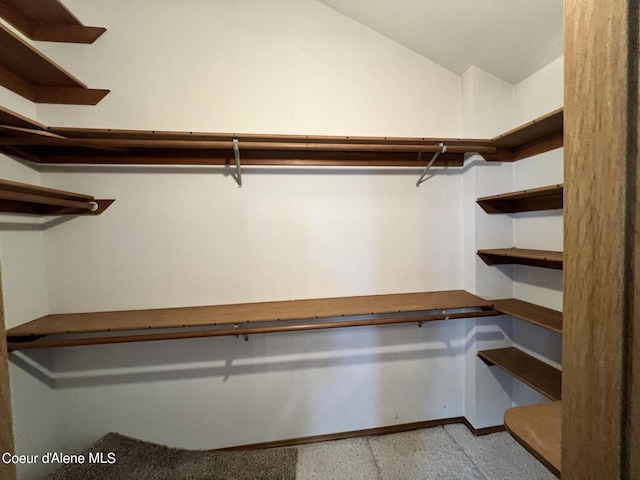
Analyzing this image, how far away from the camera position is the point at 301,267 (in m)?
1.44

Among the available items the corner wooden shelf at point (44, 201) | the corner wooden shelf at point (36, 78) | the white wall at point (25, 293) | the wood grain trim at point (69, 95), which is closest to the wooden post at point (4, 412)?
the corner wooden shelf at point (44, 201)

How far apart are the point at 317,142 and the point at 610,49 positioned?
1026 millimetres

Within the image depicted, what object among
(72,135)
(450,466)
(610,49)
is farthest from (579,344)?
(72,135)

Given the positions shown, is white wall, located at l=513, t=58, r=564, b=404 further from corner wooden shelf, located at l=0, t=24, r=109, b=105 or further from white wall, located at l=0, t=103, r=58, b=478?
white wall, located at l=0, t=103, r=58, b=478

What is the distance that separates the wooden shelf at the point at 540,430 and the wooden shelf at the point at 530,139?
3.76 ft

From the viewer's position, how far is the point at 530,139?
135 centimetres

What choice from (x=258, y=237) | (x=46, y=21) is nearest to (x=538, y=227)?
(x=258, y=237)

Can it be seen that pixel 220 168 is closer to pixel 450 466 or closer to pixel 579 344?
pixel 579 344

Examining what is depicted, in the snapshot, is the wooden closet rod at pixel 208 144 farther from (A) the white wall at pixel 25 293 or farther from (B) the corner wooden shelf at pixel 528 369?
(B) the corner wooden shelf at pixel 528 369

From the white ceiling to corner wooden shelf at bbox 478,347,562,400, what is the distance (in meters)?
1.69

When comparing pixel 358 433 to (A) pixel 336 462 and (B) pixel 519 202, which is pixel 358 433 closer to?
(A) pixel 336 462

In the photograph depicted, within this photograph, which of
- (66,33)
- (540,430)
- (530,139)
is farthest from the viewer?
(530,139)

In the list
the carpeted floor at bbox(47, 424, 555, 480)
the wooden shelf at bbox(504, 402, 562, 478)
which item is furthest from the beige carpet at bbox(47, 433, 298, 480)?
the wooden shelf at bbox(504, 402, 562, 478)

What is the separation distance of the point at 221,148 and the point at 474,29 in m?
1.47
